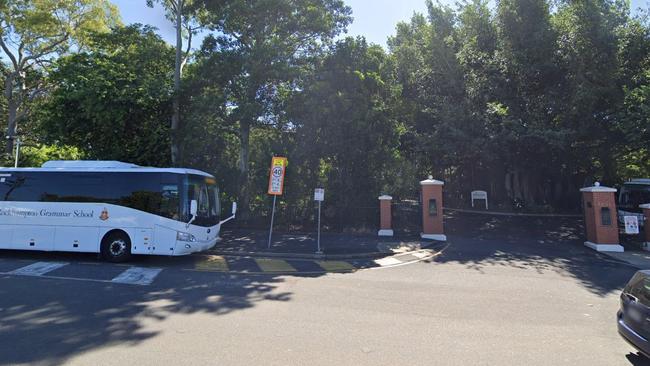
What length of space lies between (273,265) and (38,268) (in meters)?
5.87

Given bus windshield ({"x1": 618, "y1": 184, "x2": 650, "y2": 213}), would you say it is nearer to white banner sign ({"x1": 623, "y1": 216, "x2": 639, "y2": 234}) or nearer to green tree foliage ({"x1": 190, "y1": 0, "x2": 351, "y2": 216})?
white banner sign ({"x1": 623, "y1": 216, "x2": 639, "y2": 234})

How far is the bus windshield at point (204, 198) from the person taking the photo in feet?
37.9

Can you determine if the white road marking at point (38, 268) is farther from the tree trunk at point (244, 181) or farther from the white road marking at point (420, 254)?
the white road marking at point (420, 254)

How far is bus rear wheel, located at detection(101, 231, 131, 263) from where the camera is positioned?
11.1 m

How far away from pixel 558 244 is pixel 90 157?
66.9 feet

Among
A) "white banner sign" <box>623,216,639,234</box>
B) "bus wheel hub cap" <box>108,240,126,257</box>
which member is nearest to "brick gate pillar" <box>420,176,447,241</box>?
"white banner sign" <box>623,216,639,234</box>

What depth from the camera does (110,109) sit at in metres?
17.0

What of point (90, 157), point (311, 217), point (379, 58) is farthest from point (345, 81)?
point (90, 157)

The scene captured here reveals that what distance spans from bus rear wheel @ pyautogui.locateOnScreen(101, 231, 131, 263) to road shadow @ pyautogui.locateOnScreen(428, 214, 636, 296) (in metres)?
9.13

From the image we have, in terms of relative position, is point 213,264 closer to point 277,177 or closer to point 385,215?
point 277,177

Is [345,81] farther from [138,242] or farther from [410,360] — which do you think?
[410,360]

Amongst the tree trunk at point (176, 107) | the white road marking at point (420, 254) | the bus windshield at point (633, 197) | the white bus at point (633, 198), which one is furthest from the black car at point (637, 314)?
the tree trunk at point (176, 107)

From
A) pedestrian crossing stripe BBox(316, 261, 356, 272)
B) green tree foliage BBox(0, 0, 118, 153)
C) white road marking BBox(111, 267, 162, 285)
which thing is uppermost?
green tree foliage BBox(0, 0, 118, 153)

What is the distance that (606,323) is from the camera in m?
6.67
